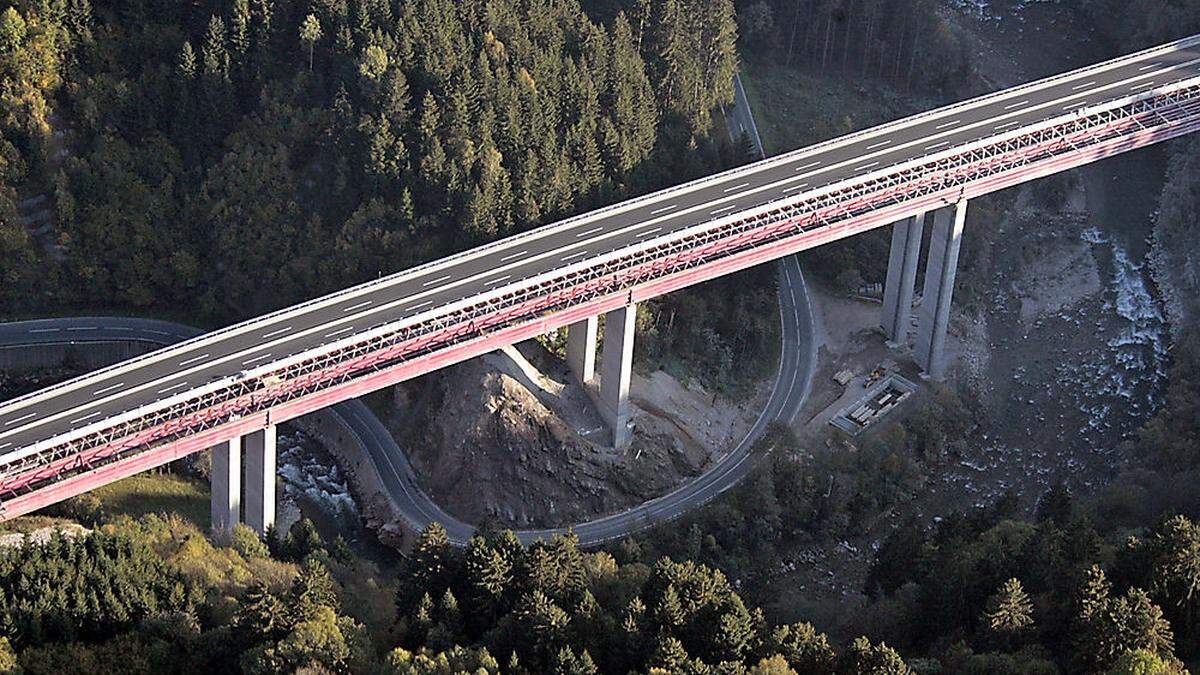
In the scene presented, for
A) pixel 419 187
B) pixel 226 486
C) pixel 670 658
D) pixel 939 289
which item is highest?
pixel 419 187

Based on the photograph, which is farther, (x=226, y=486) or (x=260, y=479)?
(x=260, y=479)

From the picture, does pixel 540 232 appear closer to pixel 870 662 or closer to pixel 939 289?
pixel 939 289

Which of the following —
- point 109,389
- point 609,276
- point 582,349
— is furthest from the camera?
point 582,349

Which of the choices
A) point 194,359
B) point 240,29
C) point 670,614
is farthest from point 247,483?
point 240,29

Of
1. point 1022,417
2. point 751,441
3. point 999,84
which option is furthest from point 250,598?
point 999,84

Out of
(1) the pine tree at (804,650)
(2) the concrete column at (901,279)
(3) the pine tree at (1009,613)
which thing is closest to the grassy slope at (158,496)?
(1) the pine tree at (804,650)

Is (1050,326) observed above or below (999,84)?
below

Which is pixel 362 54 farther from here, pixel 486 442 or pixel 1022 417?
pixel 1022 417
